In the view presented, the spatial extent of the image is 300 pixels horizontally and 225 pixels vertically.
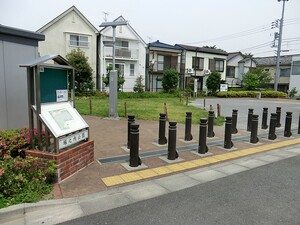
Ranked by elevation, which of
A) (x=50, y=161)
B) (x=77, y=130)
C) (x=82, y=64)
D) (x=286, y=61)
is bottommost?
(x=50, y=161)

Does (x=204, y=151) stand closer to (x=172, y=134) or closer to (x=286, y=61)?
(x=172, y=134)

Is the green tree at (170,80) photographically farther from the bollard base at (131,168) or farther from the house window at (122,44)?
the bollard base at (131,168)

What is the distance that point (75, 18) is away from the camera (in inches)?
1049

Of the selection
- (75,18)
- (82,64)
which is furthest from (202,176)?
(75,18)

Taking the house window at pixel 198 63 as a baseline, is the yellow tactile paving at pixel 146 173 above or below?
below

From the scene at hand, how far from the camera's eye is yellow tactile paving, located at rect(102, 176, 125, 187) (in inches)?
171

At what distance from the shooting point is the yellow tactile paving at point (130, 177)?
4.54 metres

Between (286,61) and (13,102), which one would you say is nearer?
(13,102)

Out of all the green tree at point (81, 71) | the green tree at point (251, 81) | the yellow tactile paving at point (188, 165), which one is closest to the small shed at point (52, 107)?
the yellow tactile paving at point (188, 165)

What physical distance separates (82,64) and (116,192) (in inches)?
861

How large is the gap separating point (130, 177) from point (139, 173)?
281 mm

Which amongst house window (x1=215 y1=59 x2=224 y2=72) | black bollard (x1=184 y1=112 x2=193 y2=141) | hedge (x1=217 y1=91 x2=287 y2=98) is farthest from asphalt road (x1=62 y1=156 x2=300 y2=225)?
house window (x1=215 y1=59 x2=224 y2=72)

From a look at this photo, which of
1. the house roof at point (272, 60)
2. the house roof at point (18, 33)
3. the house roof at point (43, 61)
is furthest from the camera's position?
the house roof at point (272, 60)

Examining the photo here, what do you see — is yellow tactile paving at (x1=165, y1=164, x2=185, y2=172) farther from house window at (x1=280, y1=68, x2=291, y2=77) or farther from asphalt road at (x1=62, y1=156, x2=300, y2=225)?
house window at (x1=280, y1=68, x2=291, y2=77)
